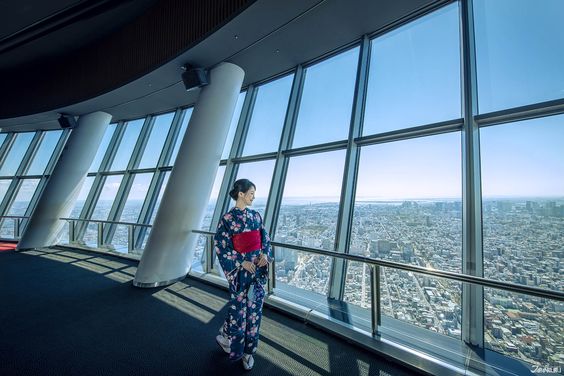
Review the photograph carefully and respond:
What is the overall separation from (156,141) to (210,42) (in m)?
4.05

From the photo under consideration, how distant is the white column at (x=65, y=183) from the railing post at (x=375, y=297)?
838cm

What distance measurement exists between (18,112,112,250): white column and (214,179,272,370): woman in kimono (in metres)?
7.29

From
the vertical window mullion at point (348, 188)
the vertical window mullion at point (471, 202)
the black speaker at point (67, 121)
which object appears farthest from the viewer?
the black speaker at point (67, 121)

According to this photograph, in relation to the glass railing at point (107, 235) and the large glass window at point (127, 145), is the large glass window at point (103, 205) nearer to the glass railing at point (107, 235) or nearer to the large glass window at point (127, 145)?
the glass railing at point (107, 235)

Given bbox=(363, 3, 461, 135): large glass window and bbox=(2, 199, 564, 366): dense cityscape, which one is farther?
bbox=(363, 3, 461, 135): large glass window

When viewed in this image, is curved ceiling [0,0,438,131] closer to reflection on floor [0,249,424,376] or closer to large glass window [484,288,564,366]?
large glass window [484,288,564,366]

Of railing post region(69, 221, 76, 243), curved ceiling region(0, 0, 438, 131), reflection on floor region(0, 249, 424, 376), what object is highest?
curved ceiling region(0, 0, 438, 131)

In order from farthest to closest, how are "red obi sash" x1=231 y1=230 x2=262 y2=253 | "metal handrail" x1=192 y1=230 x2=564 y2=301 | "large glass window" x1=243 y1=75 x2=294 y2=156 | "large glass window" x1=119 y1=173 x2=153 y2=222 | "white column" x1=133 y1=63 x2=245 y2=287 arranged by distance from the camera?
1. "large glass window" x1=119 y1=173 x2=153 y2=222
2. "large glass window" x1=243 y1=75 x2=294 y2=156
3. "white column" x1=133 y1=63 x2=245 y2=287
4. "red obi sash" x1=231 y1=230 x2=262 y2=253
5. "metal handrail" x1=192 y1=230 x2=564 y2=301

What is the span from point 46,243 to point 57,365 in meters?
6.72

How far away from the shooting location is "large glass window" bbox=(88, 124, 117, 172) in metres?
7.61

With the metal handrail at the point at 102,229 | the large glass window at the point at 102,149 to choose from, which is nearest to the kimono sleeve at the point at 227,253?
the metal handrail at the point at 102,229

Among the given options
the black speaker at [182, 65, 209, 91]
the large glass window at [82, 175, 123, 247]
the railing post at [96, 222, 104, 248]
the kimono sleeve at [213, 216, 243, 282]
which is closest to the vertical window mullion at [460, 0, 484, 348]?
the kimono sleeve at [213, 216, 243, 282]

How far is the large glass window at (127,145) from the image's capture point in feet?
23.5

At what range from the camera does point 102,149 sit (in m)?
7.82
